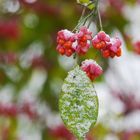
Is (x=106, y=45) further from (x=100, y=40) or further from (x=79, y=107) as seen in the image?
(x=79, y=107)

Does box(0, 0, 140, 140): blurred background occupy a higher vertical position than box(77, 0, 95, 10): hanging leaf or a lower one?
higher

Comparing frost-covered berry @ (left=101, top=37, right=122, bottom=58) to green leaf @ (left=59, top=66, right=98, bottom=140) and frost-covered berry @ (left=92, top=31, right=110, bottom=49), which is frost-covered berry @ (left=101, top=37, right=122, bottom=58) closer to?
frost-covered berry @ (left=92, top=31, right=110, bottom=49)

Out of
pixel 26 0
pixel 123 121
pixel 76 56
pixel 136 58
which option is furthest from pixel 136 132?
pixel 76 56

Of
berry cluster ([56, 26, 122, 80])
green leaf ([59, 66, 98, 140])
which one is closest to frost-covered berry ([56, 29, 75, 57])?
berry cluster ([56, 26, 122, 80])

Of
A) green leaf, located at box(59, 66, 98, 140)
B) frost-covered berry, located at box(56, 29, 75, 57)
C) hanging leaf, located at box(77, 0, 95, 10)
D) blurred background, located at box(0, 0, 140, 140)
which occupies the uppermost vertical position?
blurred background, located at box(0, 0, 140, 140)

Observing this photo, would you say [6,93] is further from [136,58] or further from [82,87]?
[82,87]

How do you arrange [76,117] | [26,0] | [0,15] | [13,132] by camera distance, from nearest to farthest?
1. [76,117]
2. [26,0]
3. [0,15]
4. [13,132]

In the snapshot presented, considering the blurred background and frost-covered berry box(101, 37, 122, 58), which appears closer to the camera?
frost-covered berry box(101, 37, 122, 58)

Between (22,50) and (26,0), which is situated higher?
(22,50)
